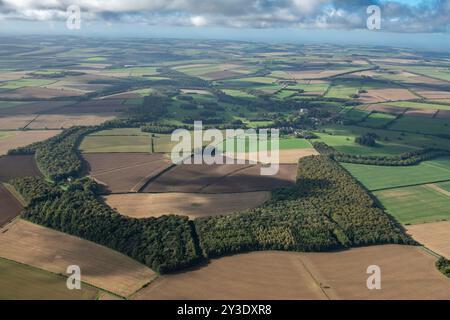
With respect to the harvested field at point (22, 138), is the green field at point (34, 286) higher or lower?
lower

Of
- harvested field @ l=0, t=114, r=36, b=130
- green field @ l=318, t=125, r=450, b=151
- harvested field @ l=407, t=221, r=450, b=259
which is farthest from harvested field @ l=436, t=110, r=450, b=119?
harvested field @ l=0, t=114, r=36, b=130

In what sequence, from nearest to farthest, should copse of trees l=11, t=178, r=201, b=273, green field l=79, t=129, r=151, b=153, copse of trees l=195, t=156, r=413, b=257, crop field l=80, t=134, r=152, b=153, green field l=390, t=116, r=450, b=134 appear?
copse of trees l=11, t=178, r=201, b=273
copse of trees l=195, t=156, r=413, b=257
crop field l=80, t=134, r=152, b=153
green field l=79, t=129, r=151, b=153
green field l=390, t=116, r=450, b=134

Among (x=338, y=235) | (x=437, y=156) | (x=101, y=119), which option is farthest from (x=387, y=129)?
(x=101, y=119)

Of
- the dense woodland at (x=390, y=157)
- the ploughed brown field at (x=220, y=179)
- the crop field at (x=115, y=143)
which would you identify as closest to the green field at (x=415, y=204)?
the dense woodland at (x=390, y=157)

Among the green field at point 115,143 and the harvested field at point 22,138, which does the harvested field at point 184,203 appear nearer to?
the green field at point 115,143

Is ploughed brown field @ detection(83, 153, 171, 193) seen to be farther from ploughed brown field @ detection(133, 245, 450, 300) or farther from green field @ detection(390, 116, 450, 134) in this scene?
green field @ detection(390, 116, 450, 134)

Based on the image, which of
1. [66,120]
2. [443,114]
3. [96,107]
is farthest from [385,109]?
[66,120]
